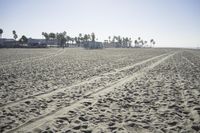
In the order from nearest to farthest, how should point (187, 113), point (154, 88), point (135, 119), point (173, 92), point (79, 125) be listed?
1. point (79, 125)
2. point (135, 119)
3. point (187, 113)
4. point (173, 92)
5. point (154, 88)

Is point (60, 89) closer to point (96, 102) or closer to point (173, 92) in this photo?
point (96, 102)

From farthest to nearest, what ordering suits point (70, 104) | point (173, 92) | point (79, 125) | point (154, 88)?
point (154, 88) < point (173, 92) < point (70, 104) < point (79, 125)

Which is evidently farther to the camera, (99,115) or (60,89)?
(60,89)

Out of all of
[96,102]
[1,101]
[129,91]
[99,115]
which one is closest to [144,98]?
[129,91]

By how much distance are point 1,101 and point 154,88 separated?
23.8 ft

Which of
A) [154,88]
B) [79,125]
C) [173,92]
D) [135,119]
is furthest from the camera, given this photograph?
[154,88]

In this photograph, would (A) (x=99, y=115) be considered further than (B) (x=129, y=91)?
No

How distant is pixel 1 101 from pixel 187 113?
6.72m

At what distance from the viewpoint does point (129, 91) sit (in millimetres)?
10062

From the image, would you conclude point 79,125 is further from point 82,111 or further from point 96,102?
point 96,102

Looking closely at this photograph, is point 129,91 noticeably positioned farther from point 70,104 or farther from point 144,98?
point 70,104

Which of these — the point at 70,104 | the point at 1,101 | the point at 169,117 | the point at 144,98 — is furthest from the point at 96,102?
the point at 1,101

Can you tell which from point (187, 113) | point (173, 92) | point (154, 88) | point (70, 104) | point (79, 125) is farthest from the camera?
point (154, 88)

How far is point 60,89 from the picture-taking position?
1032cm
